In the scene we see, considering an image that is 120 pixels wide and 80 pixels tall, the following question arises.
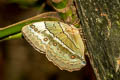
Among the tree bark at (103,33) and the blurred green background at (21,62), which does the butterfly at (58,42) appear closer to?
the tree bark at (103,33)

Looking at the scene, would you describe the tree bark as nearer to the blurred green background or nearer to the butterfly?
the butterfly

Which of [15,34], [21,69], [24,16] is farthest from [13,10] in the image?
[15,34]

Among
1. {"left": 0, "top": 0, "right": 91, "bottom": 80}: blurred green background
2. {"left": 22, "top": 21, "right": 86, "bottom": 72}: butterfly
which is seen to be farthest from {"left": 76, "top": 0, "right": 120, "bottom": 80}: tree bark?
{"left": 0, "top": 0, "right": 91, "bottom": 80}: blurred green background

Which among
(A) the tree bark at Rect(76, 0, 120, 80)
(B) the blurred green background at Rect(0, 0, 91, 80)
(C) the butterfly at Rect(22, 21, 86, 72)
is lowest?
(B) the blurred green background at Rect(0, 0, 91, 80)

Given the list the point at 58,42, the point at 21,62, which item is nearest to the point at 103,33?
the point at 58,42

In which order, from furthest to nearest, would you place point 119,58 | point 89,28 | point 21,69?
point 21,69 → point 89,28 → point 119,58

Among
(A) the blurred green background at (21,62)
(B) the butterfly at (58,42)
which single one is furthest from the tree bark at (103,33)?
(A) the blurred green background at (21,62)

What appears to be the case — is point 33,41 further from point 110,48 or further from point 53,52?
point 110,48
